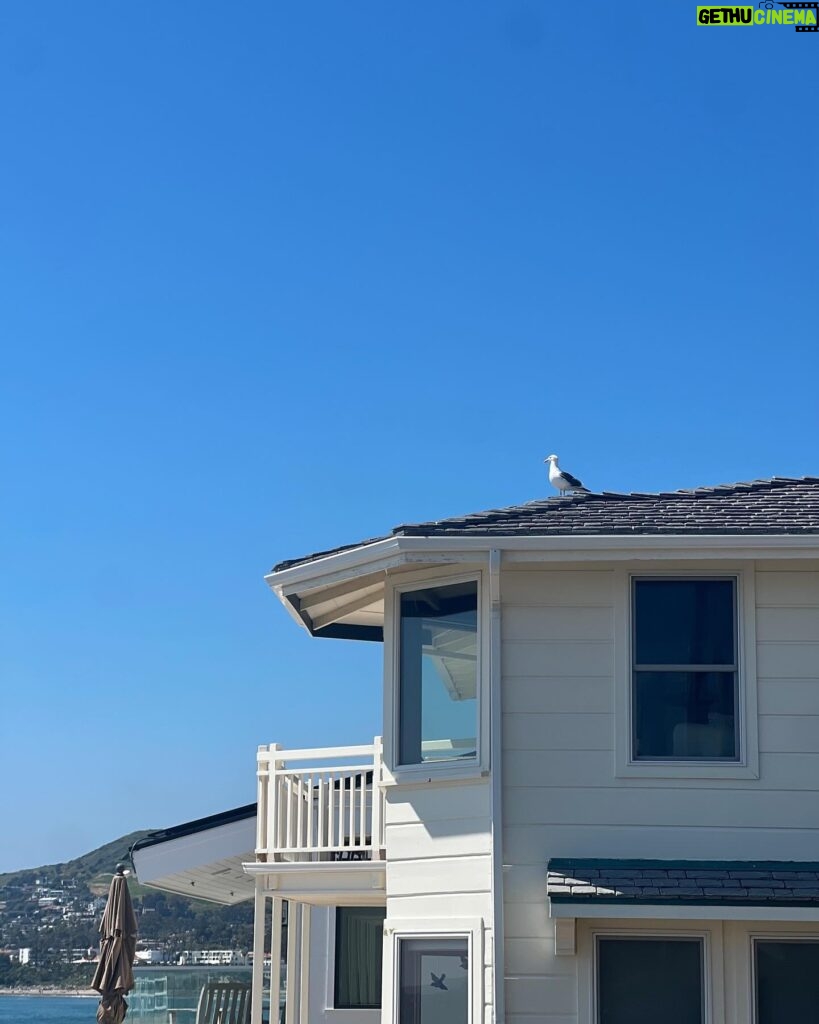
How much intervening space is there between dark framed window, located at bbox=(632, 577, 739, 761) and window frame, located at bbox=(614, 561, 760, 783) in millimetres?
43

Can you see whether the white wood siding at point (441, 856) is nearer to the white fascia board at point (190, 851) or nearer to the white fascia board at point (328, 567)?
the white fascia board at point (328, 567)

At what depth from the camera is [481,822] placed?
37.5 feet

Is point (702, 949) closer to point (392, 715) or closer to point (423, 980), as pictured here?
point (423, 980)

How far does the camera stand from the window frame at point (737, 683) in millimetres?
11422

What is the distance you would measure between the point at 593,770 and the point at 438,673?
158 centimetres

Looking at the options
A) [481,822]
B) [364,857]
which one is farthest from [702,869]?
[364,857]

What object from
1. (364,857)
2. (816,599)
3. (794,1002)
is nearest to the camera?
(794,1002)

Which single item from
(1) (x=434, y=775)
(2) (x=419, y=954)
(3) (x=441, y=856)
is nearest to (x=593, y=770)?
(1) (x=434, y=775)

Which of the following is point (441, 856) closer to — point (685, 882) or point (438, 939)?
point (438, 939)

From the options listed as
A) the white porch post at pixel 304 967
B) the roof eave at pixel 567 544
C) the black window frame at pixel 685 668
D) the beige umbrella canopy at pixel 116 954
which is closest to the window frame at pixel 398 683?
the roof eave at pixel 567 544

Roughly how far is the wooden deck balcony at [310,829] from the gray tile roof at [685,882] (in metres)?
2.14

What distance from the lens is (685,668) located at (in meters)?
11.7

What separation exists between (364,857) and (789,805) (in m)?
4.83

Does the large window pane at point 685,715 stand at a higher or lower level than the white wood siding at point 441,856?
higher
